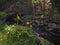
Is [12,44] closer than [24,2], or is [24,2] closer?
[12,44]

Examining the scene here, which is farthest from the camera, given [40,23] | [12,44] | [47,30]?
[40,23]

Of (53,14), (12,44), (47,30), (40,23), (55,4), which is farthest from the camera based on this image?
(55,4)

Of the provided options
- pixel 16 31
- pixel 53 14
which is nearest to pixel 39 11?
pixel 53 14

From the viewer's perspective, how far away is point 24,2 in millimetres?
19141

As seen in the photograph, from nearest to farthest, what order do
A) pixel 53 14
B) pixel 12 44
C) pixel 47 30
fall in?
pixel 12 44 < pixel 47 30 < pixel 53 14

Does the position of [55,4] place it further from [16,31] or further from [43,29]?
[16,31]

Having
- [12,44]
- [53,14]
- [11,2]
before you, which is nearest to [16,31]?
[12,44]

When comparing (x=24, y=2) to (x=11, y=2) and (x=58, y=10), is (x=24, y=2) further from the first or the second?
(x=58, y=10)

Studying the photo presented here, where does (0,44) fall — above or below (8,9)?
above

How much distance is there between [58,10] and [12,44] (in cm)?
1097

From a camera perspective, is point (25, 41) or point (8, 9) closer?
point (25, 41)

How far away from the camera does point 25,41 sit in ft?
20.7

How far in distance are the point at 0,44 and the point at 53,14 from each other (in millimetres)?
9846

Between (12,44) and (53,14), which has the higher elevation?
(12,44)
